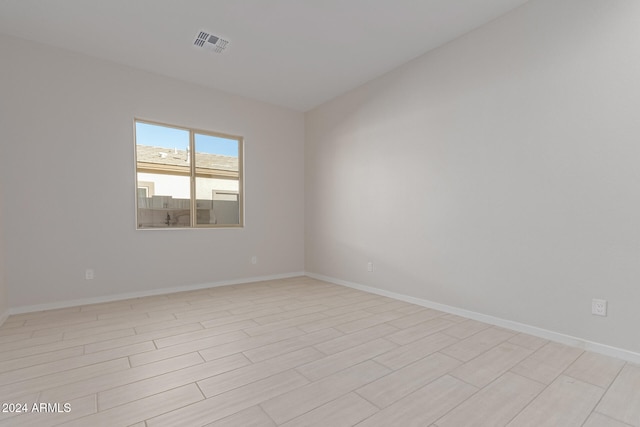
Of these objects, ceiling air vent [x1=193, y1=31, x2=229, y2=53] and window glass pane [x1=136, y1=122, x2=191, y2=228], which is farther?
window glass pane [x1=136, y1=122, x2=191, y2=228]

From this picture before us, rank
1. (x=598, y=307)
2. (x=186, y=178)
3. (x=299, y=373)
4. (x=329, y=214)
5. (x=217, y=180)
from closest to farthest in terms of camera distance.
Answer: (x=299, y=373) → (x=598, y=307) → (x=186, y=178) → (x=217, y=180) → (x=329, y=214)

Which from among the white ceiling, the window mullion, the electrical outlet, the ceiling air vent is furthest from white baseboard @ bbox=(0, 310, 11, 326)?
the electrical outlet

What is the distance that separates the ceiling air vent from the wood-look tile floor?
2.75 m

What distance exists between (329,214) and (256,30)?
258cm

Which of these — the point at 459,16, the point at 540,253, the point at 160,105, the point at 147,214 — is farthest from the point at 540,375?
the point at 160,105

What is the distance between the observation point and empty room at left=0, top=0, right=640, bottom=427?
5.64 ft

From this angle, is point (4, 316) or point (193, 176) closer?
point (4, 316)

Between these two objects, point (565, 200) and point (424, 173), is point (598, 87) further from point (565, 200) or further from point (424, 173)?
point (424, 173)

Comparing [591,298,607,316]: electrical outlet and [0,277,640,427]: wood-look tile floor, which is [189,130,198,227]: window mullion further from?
[591,298,607,316]: electrical outlet

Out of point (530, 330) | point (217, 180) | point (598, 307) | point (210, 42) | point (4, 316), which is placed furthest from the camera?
point (217, 180)

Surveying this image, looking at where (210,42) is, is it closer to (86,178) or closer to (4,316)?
(86,178)

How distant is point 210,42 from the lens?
3.05 meters

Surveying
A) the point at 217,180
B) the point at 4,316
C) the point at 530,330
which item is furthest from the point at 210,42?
the point at 530,330

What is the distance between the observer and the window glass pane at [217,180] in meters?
4.23
